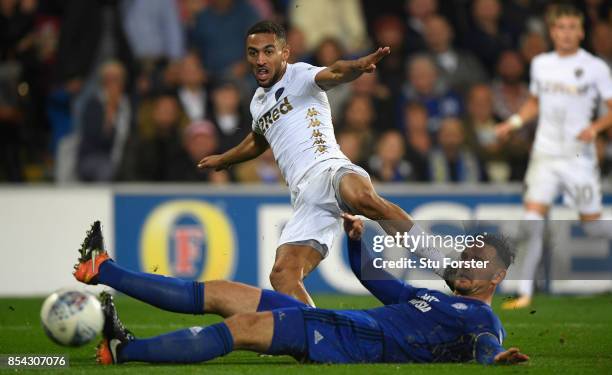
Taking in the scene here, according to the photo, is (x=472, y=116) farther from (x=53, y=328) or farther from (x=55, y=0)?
(x=53, y=328)

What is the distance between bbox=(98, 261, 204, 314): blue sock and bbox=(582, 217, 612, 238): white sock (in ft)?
20.4

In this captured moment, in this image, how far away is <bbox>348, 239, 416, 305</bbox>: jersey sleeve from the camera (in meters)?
7.42

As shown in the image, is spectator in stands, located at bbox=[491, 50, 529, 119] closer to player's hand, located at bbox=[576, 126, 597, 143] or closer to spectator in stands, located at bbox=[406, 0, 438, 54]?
spectator in stands, located at bbox=[406, 0, 438, 54]

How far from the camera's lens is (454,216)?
43.7 ft

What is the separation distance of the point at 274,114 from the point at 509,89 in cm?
777

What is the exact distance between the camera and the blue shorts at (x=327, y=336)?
6.85 meters

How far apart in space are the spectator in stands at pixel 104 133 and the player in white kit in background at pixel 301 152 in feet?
18.9

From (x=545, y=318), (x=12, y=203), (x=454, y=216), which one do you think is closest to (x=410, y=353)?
(x=545, y=318)

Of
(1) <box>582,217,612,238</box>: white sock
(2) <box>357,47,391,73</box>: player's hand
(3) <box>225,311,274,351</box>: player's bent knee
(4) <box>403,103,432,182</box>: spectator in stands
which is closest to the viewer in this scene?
(3) <box>225,311,274,351</box>: player's bent knee

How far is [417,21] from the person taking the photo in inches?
643

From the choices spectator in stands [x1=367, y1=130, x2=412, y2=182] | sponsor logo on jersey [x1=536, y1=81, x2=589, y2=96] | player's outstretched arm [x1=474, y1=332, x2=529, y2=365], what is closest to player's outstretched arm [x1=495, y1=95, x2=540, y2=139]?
sponsor logo on jersey [x1=536, y1=81, x2=589, y2=96]

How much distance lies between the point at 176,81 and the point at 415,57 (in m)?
2.98

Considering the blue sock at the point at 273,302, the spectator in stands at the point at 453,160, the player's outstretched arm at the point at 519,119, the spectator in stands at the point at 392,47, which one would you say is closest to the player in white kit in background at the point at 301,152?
the blue sock at the point at 273,302

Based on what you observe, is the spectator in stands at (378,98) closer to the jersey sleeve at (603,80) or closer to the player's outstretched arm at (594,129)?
the jersey sleeve at (603,80)
